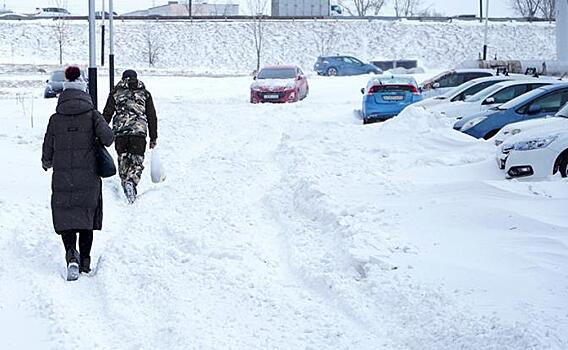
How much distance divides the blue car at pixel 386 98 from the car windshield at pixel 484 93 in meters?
2.50

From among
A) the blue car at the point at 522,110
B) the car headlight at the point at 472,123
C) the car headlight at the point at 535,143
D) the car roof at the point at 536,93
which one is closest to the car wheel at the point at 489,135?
the blue car at the point at 522,110

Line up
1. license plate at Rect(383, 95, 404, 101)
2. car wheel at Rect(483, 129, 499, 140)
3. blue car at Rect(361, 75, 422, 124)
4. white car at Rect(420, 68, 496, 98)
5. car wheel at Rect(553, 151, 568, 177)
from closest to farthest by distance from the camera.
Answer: car wheel at Rect(553, 151, 568, 177) → car wheel at Rect(483, 129, 499, 140) → blue car at Rect(361, 75, 422, 124) → license plate at Rect(383, 95, 404, 101) → white car at Rect(420, 68, 496, 98)

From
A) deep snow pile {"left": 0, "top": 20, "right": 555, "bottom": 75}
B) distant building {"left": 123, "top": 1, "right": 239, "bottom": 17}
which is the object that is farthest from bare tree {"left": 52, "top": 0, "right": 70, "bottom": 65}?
distant building {"left": 123, "top": 1, "right": 239, "bottom": 17}

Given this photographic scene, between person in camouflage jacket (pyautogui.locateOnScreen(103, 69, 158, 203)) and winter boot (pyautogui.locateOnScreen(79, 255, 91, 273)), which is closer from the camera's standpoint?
winter boot (pyautogui.locateOnScreen(79, 255, 91, 273))

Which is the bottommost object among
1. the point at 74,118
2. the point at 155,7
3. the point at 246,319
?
the point at 246,319

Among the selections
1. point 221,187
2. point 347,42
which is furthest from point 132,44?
point 221,187

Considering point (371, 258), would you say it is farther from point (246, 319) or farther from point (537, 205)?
point (537, 205)

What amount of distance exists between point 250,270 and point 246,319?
1.26 metres

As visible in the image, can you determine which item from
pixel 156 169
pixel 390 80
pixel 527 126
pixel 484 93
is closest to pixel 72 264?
pixel 156 169

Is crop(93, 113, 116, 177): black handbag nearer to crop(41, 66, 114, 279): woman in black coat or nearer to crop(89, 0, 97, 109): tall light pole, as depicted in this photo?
crop(41, 66, 114, 279): woman in black coat

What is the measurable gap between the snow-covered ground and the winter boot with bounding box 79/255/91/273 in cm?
9

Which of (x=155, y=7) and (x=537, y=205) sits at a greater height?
(x=155, y=7)

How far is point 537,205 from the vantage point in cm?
894

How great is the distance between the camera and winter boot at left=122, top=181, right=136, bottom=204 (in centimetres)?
1069
